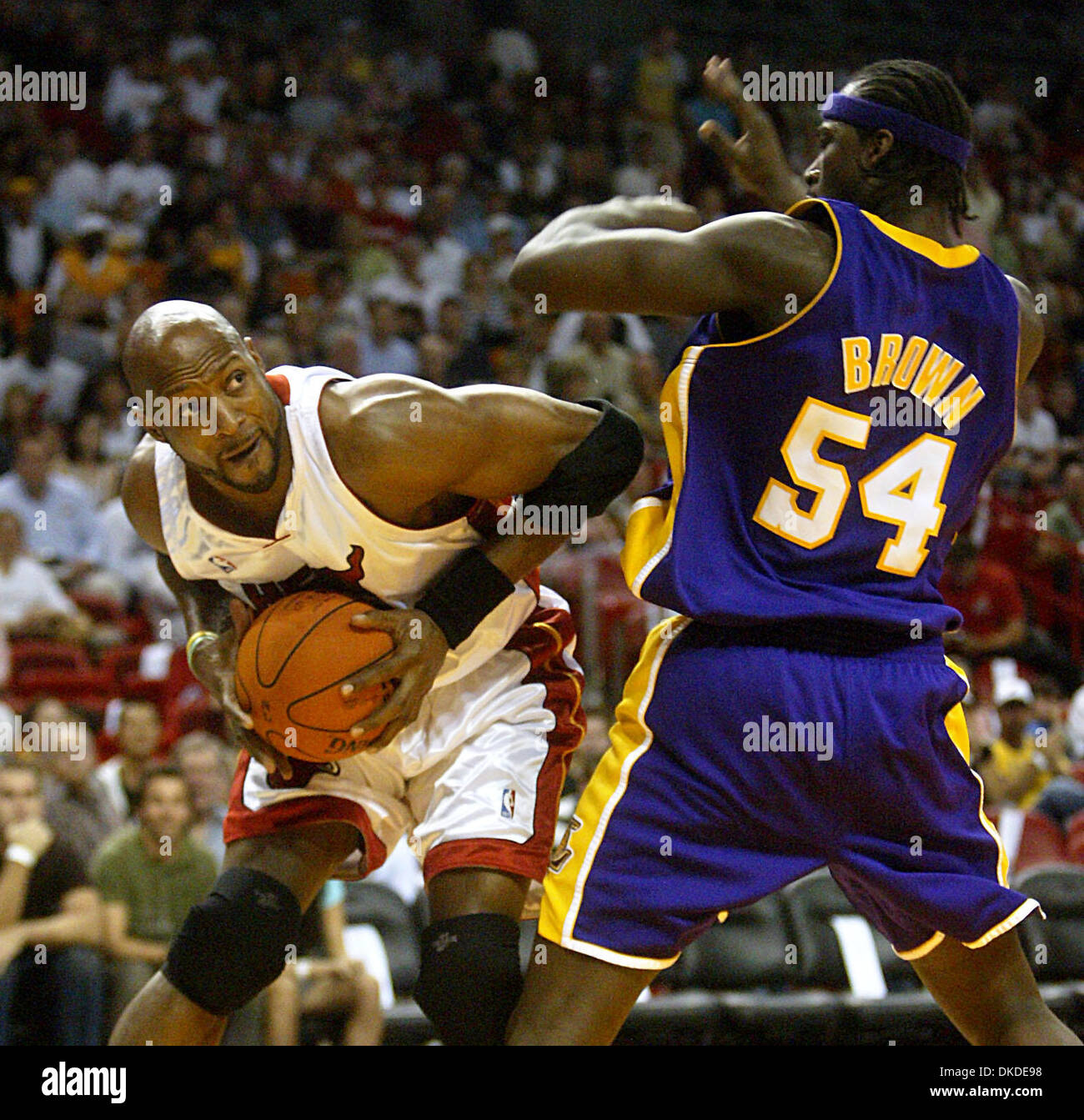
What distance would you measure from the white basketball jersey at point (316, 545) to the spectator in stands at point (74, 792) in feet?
9.26

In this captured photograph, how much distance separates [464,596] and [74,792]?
3.40 m

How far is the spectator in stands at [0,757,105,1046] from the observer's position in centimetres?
510

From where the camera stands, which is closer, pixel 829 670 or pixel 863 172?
pixel 829 670

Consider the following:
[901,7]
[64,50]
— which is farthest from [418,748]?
[901,7]

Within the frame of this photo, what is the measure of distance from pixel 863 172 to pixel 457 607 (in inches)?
46.2

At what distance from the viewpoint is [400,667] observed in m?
3.01

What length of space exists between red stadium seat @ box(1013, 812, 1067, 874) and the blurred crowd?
147 millimetres

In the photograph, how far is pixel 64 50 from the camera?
11086 mm

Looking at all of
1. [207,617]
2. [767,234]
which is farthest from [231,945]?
[767,234]

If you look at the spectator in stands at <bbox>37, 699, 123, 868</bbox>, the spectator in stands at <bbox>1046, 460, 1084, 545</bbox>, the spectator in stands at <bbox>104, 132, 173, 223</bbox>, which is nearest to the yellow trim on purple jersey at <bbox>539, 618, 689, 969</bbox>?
the spectator in stands at <bbox>37, 699, 123, 868</bbox>

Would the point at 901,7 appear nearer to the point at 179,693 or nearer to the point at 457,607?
the point at 179,693

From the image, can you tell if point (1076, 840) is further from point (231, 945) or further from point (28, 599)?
point (28, 599)
